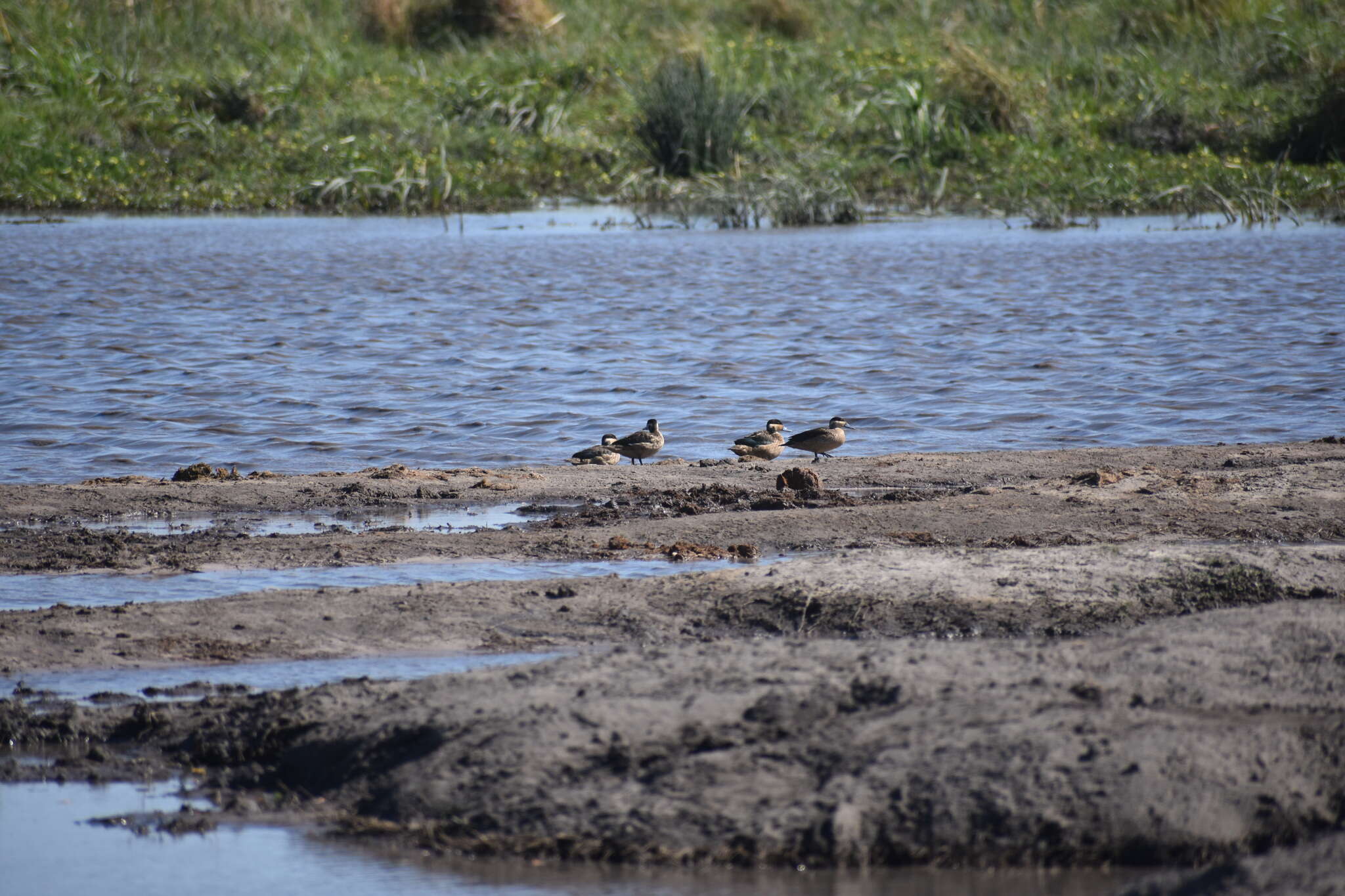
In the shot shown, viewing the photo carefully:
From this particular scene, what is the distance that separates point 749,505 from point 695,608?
6.94 ft

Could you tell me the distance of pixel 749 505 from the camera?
849cm

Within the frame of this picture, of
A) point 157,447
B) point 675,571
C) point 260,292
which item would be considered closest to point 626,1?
point 260,292

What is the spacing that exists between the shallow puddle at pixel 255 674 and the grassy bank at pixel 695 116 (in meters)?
19.2

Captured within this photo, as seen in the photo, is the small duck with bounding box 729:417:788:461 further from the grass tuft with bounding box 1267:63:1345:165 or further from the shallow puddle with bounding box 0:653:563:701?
the grass tuft with bounding box 1267:63:1345:165

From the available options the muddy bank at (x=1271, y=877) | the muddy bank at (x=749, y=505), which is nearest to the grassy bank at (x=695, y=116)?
the muddy bank at (x=749, y=505)

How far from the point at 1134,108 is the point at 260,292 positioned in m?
15.9

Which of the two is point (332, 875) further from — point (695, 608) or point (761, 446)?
point (761, 446)

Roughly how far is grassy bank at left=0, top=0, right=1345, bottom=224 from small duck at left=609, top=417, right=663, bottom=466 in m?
14.7

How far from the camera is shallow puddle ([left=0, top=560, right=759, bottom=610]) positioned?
6.83 m

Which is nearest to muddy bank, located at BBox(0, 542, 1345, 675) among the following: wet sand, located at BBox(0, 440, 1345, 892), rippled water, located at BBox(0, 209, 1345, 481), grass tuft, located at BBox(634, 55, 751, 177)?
wet sand, located at BBox(0, 440, 1345, 892)

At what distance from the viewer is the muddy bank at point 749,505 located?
24.8 feet

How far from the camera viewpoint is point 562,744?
4.69 meters

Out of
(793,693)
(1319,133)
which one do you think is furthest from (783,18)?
(793,693)

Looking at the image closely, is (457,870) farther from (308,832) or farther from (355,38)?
(355,38)
